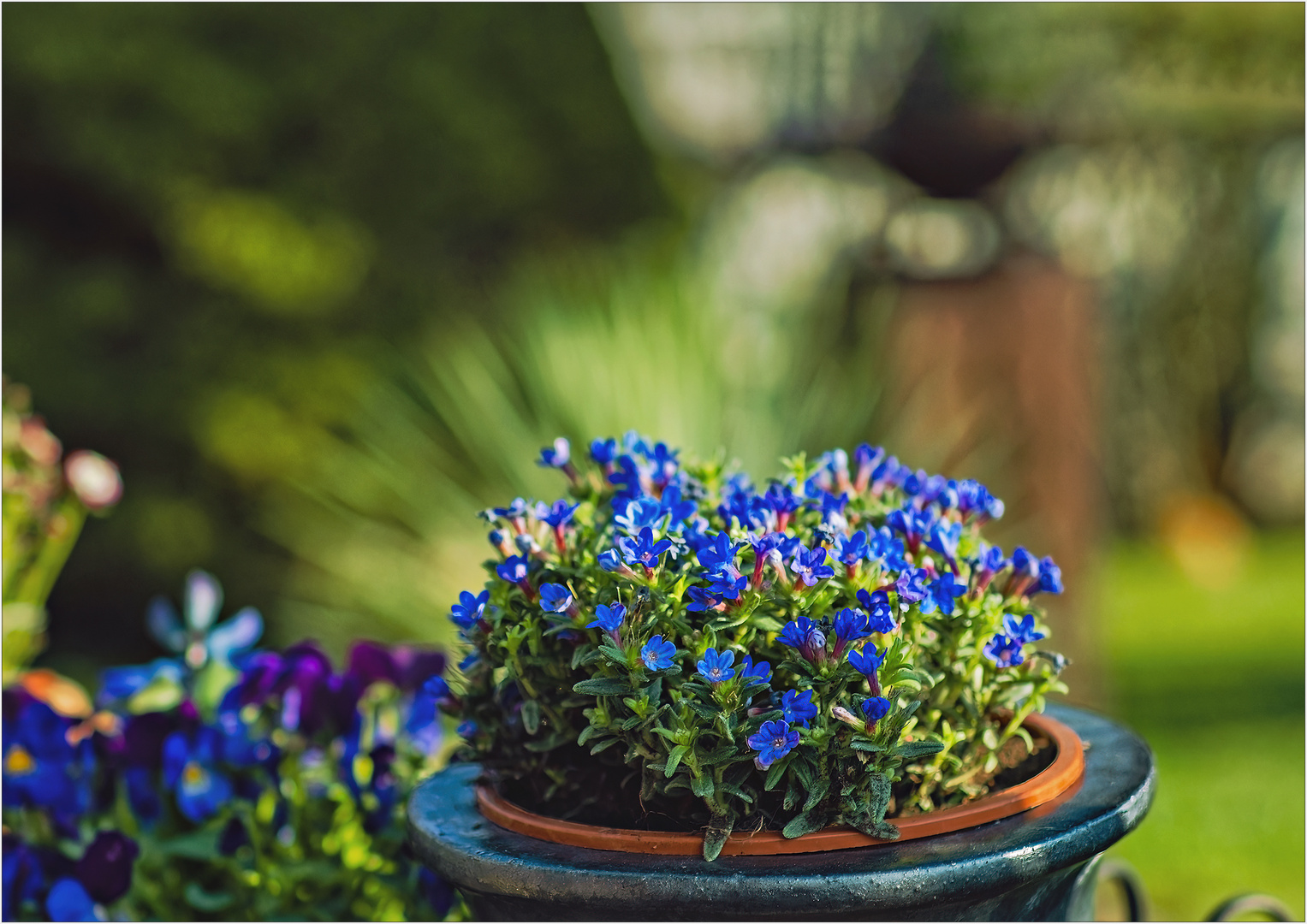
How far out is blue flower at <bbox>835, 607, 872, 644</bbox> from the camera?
1.07m

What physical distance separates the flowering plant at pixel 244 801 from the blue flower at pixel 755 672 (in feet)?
2.20

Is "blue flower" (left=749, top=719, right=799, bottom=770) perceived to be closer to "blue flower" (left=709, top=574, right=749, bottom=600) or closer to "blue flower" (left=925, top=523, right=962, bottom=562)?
"blue flower" (left=709, top=574, right=749, bottom=600)

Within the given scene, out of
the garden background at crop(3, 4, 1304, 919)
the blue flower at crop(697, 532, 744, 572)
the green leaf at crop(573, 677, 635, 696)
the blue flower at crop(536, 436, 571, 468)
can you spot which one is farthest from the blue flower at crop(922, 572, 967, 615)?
the garden background at crop(3, 4, 1304, 919)

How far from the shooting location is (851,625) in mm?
1070

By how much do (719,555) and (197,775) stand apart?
90 centimetres

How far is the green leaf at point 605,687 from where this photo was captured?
107cm

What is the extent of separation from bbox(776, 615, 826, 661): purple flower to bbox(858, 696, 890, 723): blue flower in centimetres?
A: 6

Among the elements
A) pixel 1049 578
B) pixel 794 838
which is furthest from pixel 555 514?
pixel 1049 578

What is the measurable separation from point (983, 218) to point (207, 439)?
9.68 ft

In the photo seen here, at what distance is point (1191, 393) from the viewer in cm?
988

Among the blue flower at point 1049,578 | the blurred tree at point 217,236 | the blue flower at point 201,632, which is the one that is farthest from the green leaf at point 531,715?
the blurred tree at point 217,236

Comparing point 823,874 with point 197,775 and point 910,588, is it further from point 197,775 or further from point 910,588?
point 197,775

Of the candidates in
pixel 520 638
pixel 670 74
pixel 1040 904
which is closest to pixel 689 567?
pixel 520 638

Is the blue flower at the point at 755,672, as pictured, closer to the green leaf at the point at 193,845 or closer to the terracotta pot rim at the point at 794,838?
the terracotta pot rim at the point at 794,838
